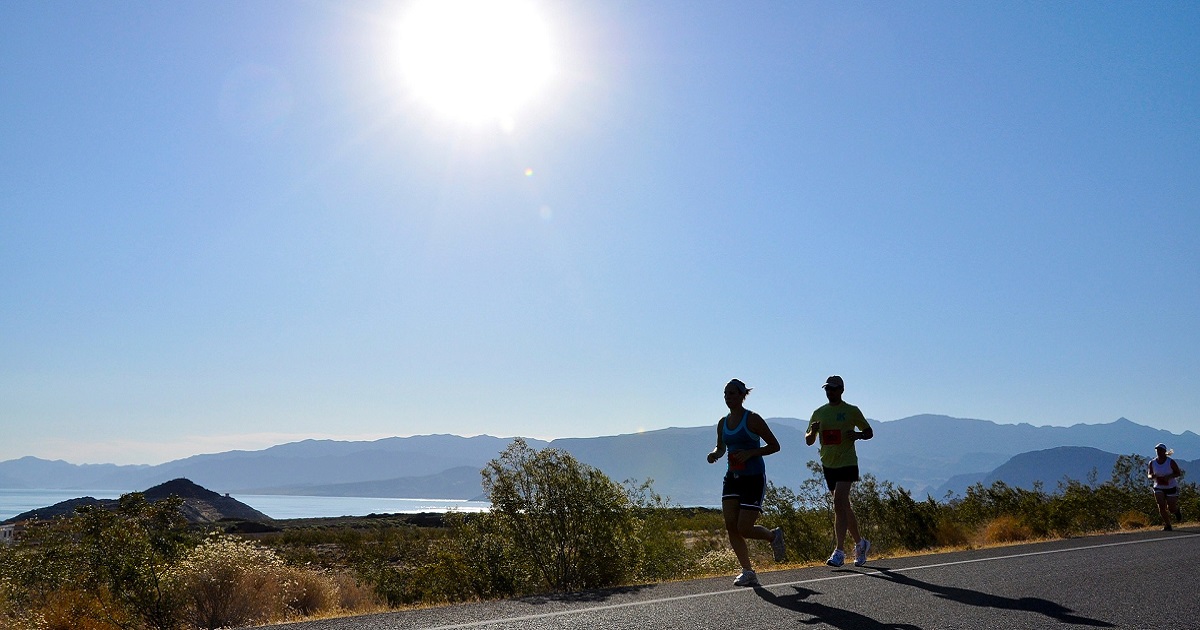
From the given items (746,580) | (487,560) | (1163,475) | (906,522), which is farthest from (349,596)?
(1163,475)

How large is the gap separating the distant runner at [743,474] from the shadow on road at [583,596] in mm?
1002

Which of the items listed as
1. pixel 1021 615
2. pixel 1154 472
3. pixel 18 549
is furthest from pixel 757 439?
pixel 1154 472

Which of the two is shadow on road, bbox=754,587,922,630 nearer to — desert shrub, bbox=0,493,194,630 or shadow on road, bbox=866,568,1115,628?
shadow on road, bbox=866,568,1115,628

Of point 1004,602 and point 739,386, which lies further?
point 739,386

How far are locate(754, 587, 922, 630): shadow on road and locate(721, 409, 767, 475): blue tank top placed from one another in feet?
3.84

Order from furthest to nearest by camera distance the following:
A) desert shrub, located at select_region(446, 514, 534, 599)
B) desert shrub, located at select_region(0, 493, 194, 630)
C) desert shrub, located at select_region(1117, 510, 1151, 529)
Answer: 1. desert shrub, located at select_region(1117, 510, 1151, 529)
2. desert shrub, located at select_region(446, 514, 534, 599)
3. desert shrub, located at select_region(0, 493, 194, 630)

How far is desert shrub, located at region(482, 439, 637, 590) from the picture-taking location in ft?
28.5

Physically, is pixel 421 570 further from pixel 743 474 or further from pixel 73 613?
pixel 743 474

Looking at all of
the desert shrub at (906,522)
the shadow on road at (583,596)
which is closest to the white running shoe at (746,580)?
the shadow on road at (583,596)

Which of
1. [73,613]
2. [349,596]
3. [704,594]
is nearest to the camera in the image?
[704,594]

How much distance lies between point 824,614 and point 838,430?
357cm

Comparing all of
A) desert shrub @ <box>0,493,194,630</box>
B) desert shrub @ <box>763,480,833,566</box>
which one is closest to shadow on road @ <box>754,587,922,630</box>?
desert shrub @ <box>0,493,194,630</box>

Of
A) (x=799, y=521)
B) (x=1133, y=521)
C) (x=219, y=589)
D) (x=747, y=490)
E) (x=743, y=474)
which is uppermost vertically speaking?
(x=743, y=474)

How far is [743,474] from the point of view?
6.88 meters
